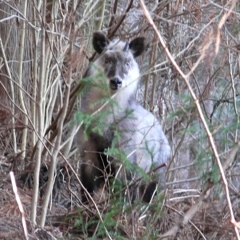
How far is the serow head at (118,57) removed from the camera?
6.42m

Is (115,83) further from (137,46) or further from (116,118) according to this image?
(137,46)

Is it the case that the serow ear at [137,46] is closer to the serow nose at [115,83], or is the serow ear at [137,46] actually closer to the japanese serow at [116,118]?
the japanese serow at [116,118]

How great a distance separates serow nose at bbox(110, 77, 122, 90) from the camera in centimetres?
622

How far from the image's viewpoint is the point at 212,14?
19.7 ft

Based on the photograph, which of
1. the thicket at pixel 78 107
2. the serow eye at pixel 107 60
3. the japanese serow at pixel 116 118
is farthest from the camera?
the serow eye at pixel 107 60

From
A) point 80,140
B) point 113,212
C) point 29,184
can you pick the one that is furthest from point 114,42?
point 113,212

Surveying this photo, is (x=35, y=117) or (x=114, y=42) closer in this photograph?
(x=114, y=42)

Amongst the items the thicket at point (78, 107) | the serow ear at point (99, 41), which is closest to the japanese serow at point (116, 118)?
the serow ear at point (99, 41)

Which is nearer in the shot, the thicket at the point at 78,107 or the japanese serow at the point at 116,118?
the thicket at the point at 78,107

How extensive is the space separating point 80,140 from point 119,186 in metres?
1.56

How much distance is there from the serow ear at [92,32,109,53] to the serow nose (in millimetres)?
414

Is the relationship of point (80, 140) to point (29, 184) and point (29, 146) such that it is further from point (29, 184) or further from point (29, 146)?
point (29, 146)

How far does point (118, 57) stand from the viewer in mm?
6723

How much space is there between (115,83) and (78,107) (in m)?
1.80
